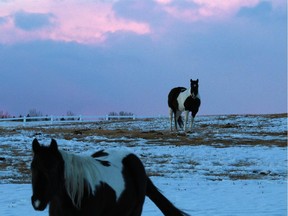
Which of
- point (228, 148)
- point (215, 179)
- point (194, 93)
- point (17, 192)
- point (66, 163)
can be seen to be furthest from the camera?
point (194, 93)

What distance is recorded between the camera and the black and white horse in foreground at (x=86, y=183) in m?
4.30

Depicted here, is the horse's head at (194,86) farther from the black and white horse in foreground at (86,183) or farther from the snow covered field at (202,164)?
the black and white horse in foreground at (86,183)

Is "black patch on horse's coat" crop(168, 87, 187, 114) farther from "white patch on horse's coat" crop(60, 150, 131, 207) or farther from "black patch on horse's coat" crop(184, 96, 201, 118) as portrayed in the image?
"white patch on horse's coat" crop(60, 150, 131, 207)

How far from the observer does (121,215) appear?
5176mm

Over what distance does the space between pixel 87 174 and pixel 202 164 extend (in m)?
13.5

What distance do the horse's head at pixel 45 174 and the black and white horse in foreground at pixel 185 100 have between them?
21496 mm

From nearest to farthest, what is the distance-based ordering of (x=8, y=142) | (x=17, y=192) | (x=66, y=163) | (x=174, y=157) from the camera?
(x=66, y=163), (x=17, y=192), (x=174, y=157), (x=8, y=142)

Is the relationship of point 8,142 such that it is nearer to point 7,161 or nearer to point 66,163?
point 7,161

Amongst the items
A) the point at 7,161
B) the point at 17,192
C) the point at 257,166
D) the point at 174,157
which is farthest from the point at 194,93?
the point at 17,192

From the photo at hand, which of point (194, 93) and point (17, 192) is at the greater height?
point (194, 93)

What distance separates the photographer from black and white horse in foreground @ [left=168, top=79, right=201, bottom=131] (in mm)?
25705

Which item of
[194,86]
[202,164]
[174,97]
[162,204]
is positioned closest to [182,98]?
[174,97]

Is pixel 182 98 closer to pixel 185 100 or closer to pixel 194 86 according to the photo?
pixel 185 100

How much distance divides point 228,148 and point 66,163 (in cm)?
1717
